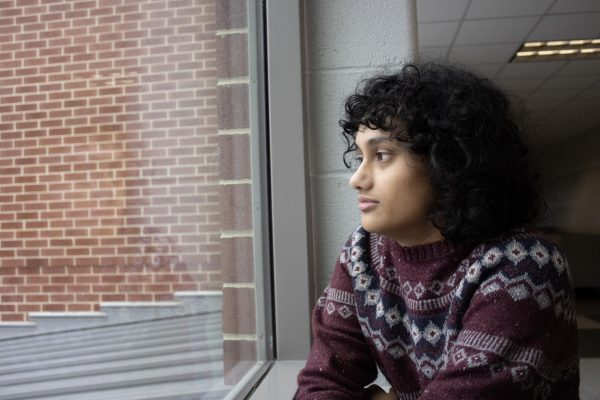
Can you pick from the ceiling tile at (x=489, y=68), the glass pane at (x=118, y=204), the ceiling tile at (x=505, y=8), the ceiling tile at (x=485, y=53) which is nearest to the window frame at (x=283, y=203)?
the glass pane at (x=118, y=204)

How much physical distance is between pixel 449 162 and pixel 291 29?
907mm

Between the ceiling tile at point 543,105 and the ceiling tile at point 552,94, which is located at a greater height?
the ceiling tile at point 552,94

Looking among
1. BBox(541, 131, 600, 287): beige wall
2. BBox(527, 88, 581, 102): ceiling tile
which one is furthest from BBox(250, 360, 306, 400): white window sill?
BBox(541, 131, 600, 287): beige wall

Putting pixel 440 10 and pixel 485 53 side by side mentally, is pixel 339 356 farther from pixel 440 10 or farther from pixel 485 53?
pixel 485 53

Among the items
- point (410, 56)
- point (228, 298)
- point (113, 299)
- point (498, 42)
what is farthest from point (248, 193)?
point (498, 42)

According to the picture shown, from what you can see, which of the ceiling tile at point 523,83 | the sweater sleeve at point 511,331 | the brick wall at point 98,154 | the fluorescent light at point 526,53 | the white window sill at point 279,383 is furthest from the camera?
the ceiling tile at point 523,83

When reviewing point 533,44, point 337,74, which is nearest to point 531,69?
point 533,44

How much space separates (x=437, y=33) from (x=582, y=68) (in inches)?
85.2

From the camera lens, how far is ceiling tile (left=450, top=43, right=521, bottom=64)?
5203 millimetres

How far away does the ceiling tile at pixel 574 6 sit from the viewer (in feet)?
13.9

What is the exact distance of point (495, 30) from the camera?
15.6 feet

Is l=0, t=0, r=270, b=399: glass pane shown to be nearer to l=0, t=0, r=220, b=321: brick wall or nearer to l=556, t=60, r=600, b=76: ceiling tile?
l=0, t=0, r=220, b=321: brick wall

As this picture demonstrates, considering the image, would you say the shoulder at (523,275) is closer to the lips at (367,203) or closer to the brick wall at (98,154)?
the lips at (367,203)

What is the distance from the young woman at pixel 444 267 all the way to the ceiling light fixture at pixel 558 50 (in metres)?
4.62
